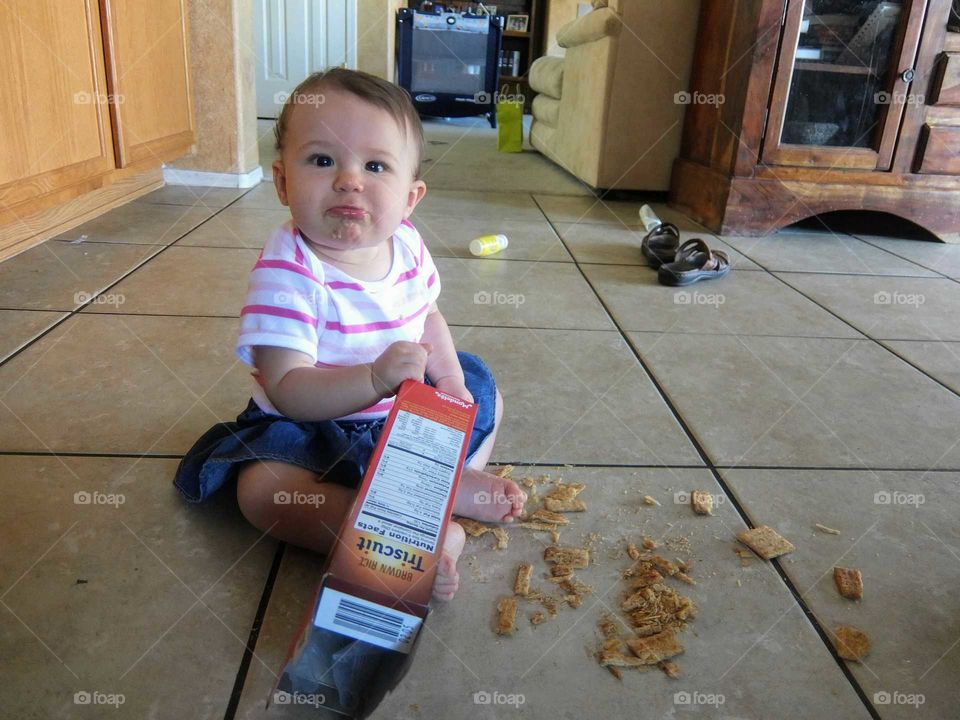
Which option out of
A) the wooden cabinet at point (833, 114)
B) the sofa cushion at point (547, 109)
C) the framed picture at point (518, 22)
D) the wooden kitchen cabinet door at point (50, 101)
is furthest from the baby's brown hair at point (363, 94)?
the framed picture at point (518, 22)

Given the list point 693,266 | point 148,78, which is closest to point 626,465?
point 693,266

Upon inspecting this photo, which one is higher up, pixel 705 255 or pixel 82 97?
pixel 82 97

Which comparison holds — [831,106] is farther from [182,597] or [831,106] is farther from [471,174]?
[182,597]

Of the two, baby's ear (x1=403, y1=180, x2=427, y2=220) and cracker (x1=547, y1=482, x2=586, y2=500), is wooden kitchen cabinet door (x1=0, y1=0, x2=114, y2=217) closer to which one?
baby's ear (x1=403, y1=180, x2=427, y2=220)

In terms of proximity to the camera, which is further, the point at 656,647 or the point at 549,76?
the point at 549,76

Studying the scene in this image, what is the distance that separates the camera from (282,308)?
64 centimetres

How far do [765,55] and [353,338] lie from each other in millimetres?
1507

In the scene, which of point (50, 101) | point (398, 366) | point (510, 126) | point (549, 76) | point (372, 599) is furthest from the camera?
point (510, 126)

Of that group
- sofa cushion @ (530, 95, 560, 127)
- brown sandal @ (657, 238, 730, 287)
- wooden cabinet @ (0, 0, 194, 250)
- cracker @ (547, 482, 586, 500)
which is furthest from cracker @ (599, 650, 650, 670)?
sofa cushion @ (530, 95, 560, 127)

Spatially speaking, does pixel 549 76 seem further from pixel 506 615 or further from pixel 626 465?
pixel 506 615

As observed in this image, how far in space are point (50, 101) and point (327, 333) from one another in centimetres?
104

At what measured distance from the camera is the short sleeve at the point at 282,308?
0.64 metres

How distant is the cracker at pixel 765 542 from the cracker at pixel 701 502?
0.13 feet

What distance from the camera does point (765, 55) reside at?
179 cm
